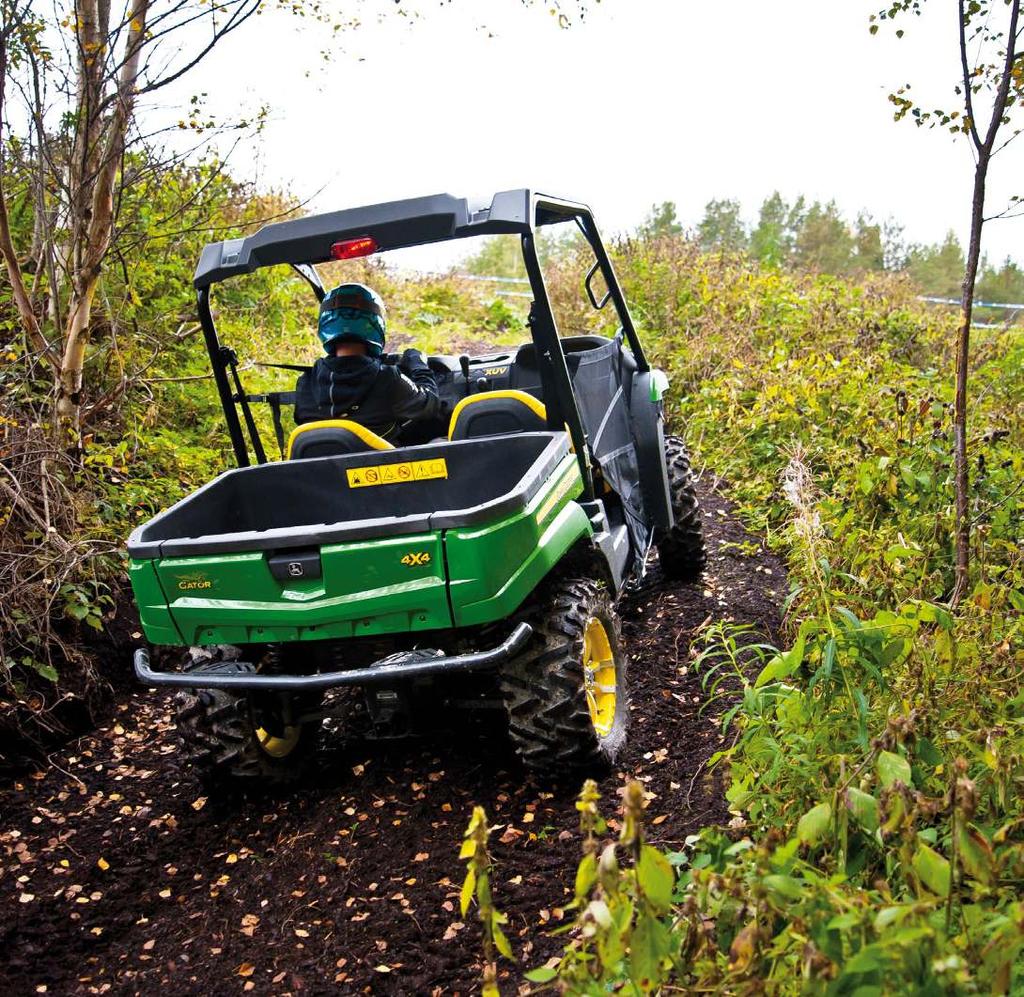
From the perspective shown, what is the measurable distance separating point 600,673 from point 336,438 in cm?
137

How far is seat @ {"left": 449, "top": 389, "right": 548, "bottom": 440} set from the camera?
3773 millimetres

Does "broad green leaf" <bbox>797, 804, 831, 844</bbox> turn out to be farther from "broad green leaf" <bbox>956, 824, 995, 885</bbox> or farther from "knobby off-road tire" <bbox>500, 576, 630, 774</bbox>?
"knobby off-road tire" <bbox>500, 576, 630, 774</bbox>

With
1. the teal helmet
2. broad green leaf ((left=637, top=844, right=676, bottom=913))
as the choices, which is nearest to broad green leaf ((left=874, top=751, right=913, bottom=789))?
broad green leaf ((left=637, top=844, right=676, bottom=913))

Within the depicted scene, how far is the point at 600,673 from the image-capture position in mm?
3625

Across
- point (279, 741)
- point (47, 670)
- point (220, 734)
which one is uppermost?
point (47, 670)

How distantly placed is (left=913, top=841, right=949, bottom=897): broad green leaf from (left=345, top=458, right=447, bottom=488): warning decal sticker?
222cm

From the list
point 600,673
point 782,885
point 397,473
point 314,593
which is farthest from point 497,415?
point 782,885

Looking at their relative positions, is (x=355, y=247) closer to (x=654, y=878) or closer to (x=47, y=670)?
(x=47, y=670)

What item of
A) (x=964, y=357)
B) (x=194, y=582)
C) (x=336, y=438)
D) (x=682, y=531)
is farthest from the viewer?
(x=682, y=531)

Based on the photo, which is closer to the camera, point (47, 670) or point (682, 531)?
point (47, 670)

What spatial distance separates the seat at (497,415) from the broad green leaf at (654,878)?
2.26m

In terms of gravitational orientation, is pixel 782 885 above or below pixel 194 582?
below

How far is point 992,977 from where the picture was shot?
1.62 meters

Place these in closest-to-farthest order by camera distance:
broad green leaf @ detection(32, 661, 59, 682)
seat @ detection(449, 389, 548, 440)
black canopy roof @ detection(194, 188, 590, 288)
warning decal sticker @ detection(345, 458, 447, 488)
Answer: black canopy roof @ detection(194, 188, 590, 288), warning decal sticker @ detection(345, 458, 447, 488), seat @ detection(449, 389, 548, 440), broad green leaf @ detection(32, 661, 59, 682)
